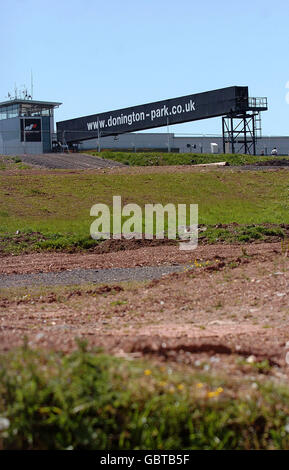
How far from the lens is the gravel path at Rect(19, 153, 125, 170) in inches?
1527

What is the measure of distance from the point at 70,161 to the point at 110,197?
14956 millimetres

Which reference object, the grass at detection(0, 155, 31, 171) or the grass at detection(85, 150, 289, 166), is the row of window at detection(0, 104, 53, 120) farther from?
the grass at detection(0, 155, 31, 171)

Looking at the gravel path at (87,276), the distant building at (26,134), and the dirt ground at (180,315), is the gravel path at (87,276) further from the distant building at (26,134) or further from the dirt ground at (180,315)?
the distant building at (26,134)

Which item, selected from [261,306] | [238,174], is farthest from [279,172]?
[261,306]

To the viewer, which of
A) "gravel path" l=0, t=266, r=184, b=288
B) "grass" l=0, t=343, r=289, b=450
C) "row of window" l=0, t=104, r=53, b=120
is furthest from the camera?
"row of window" l=0, t=104, r=53, b=120

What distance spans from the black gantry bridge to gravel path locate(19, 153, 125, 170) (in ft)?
23.4

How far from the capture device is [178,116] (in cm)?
5294

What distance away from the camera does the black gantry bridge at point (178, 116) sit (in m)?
49.4

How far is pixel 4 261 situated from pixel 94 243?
3287 mm

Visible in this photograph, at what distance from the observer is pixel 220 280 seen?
13070 millimetres

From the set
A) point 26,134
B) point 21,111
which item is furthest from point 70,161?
point 21,111

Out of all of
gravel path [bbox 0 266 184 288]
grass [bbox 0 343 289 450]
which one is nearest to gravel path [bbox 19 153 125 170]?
gravel path [bbox 0 266 184 288]

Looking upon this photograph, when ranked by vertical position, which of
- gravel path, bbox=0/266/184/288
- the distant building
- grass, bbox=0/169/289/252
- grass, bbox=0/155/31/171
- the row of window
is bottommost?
gravel path, bbox=0/266/184/288

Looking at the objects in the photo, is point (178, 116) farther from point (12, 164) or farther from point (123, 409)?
point (123, 409)
